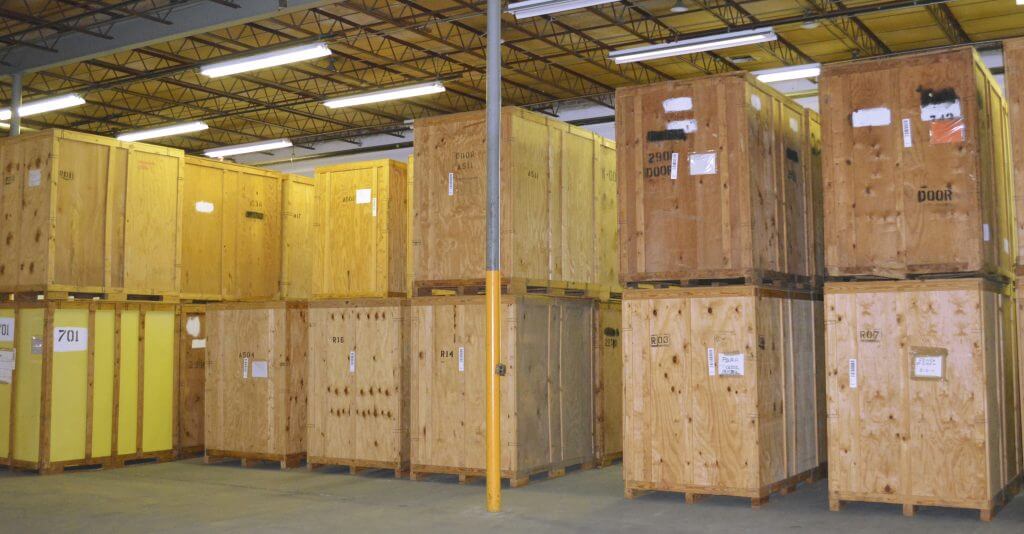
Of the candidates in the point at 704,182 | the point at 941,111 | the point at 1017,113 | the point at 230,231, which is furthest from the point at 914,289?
the point at 230,231

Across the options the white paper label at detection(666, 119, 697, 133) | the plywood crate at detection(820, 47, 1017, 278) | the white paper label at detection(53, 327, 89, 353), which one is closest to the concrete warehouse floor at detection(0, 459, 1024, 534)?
the white paper label at detection(53, 327, 89, 353)

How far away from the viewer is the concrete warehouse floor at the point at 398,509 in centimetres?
795

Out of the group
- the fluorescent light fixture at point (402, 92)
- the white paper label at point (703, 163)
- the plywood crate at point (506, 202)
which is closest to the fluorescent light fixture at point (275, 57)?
the fluorescent light fixture at point (402, 92)

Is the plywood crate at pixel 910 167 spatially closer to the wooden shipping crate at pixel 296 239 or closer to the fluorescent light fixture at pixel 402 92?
the wooden shipping crate at pixel 296 239

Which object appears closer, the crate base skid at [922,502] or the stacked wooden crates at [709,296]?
the crate base skid at [922,502]

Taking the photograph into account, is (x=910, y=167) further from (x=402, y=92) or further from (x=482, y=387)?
(x=402, y=92)

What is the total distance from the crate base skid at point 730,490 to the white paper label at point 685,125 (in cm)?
330

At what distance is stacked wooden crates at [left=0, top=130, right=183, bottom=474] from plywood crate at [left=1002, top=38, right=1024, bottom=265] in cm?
995

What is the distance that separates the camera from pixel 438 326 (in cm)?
1065

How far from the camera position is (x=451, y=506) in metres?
9.02

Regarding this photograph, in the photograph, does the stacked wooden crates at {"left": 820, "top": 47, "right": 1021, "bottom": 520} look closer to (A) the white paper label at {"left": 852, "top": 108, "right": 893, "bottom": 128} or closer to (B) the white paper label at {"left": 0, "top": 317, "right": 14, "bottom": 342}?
(A) the white paper label at {"left": 852, "top": 108, "right": 893, "bottom": 128}

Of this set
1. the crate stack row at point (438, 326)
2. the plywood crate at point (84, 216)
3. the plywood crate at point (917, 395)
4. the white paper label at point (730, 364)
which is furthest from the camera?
the plywood crate at point (84, 216)

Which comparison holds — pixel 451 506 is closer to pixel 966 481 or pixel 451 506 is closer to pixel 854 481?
pixel 854 481

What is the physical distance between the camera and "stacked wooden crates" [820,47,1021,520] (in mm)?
8031
